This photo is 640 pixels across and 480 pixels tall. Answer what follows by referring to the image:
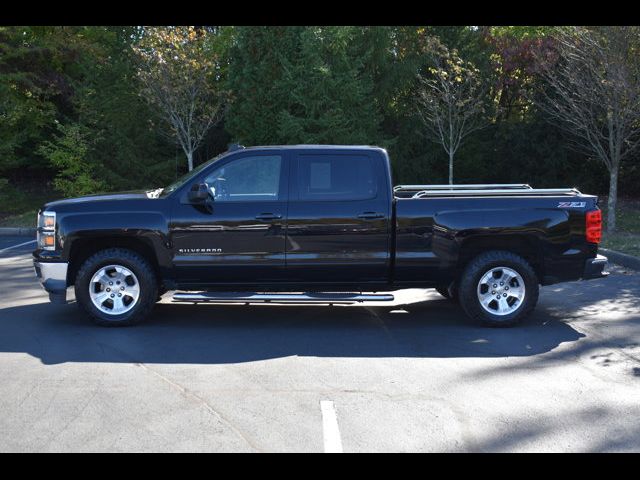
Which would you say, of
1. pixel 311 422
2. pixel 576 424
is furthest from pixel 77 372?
pixel 576 424

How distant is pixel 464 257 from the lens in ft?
26.1

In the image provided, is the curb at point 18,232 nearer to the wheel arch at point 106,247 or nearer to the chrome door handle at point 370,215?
the wheel arch at point 106,247

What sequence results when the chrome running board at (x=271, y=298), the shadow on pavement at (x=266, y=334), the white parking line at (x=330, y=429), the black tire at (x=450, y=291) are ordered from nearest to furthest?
the white parking line at (x=330, y=429), the shadow on pavement at (x=266, y=334), the chrome running board at (x=271, y=298), the black tire at (x=450, y=291)

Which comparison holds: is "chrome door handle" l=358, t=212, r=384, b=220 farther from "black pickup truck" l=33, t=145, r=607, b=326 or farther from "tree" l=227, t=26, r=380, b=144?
"tree" l=227, t=26, r=380, b=144

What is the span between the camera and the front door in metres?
7.75

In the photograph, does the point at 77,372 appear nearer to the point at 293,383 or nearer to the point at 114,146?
the point at 293,383

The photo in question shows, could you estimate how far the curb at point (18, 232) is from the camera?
666 inches

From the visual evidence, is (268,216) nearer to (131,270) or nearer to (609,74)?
(131,270)

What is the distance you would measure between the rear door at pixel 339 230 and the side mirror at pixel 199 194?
0.89m

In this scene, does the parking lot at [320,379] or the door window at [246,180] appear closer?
the parking lot at [320,379]

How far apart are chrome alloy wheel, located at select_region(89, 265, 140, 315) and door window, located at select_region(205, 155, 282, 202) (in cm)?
126

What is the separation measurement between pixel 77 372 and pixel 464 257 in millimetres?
4105

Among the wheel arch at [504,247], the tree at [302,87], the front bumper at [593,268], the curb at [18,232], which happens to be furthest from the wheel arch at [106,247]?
the tree at [302,87]

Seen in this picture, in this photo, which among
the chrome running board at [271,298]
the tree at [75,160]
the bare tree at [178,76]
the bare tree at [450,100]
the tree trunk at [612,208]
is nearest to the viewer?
the chrome running board at [271,298]
